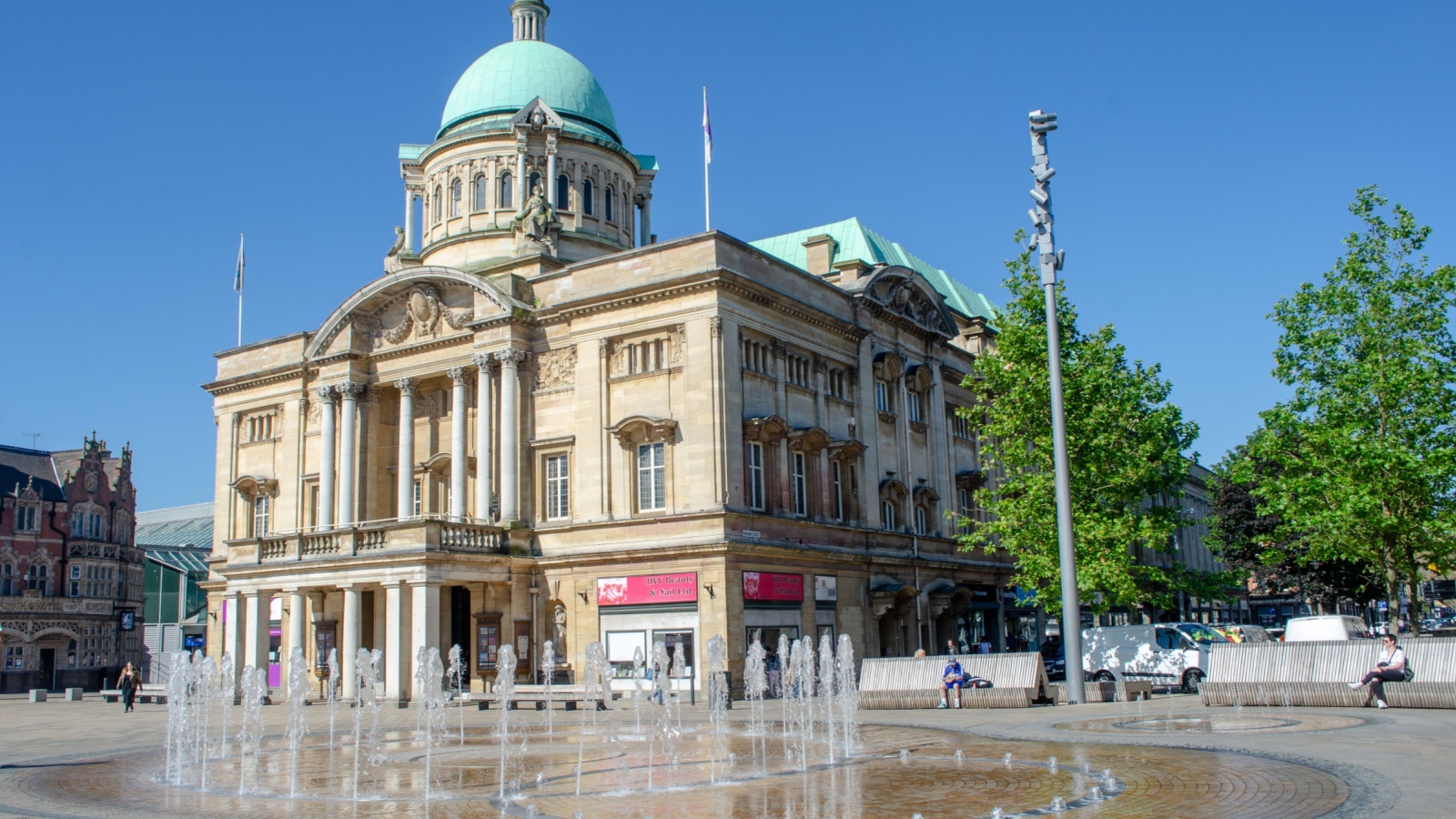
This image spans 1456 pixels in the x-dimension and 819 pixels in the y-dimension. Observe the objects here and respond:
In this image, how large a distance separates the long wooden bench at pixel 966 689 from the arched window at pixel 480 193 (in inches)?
1163

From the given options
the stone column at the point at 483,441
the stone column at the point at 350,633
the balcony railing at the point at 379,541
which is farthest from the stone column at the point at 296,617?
the stone column at the point at 483,441

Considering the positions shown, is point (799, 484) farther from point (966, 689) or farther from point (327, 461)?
point (327, 461)

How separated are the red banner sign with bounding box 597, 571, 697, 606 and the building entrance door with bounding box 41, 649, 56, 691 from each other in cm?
5100

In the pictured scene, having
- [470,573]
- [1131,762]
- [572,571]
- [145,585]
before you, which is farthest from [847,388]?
[145,585]

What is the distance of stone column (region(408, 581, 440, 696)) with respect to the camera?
36.4 meters

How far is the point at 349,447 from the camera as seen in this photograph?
4612 cm

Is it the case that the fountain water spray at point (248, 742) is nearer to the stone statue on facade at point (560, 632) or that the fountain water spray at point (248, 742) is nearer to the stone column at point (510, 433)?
the stone statue on facade at point (560, 632)

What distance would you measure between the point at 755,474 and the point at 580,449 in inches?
230

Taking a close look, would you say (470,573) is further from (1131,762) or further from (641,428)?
(1131,762)

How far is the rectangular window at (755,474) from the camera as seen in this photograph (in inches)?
1558

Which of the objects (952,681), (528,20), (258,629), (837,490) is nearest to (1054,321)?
(952,681)

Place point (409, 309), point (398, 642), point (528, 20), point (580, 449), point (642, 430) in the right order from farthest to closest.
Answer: point (528, 20) → point (409, 309) → point (580, 449) → point (642, 430) → point (398, 642)

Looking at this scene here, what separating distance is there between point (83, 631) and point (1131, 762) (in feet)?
250

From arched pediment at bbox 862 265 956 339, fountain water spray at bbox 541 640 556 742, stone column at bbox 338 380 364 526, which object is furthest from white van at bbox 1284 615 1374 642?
stone column at bbox 338 380 364 526
